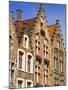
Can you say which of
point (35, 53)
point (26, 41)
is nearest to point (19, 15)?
point (26, 41)

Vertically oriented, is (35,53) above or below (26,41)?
below

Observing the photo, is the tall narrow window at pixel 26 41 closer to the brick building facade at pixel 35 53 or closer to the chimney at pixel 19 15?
the brick building facade at pixel 35 53

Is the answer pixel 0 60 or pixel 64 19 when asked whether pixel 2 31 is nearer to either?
pixel 0 60

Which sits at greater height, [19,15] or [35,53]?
[19,15]

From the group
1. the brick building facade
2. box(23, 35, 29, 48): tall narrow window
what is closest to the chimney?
the brick building facade

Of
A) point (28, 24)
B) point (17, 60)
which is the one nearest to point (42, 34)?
point (28, 24)

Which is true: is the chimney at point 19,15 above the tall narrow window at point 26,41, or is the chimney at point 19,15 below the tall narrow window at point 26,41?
above

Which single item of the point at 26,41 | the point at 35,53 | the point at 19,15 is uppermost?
the point at 19,15

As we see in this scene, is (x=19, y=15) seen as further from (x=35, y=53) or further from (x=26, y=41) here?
(x=35, y=53)

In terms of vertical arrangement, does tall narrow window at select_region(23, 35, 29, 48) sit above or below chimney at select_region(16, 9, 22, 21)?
below

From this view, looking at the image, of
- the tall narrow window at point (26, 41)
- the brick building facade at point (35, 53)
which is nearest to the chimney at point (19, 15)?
the brick building facade at point (35, 53)

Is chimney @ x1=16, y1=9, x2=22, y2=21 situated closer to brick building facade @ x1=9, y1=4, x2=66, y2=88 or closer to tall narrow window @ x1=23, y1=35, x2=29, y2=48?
brick building facade @ x1=9, y1=4, x2=66, y2=88
